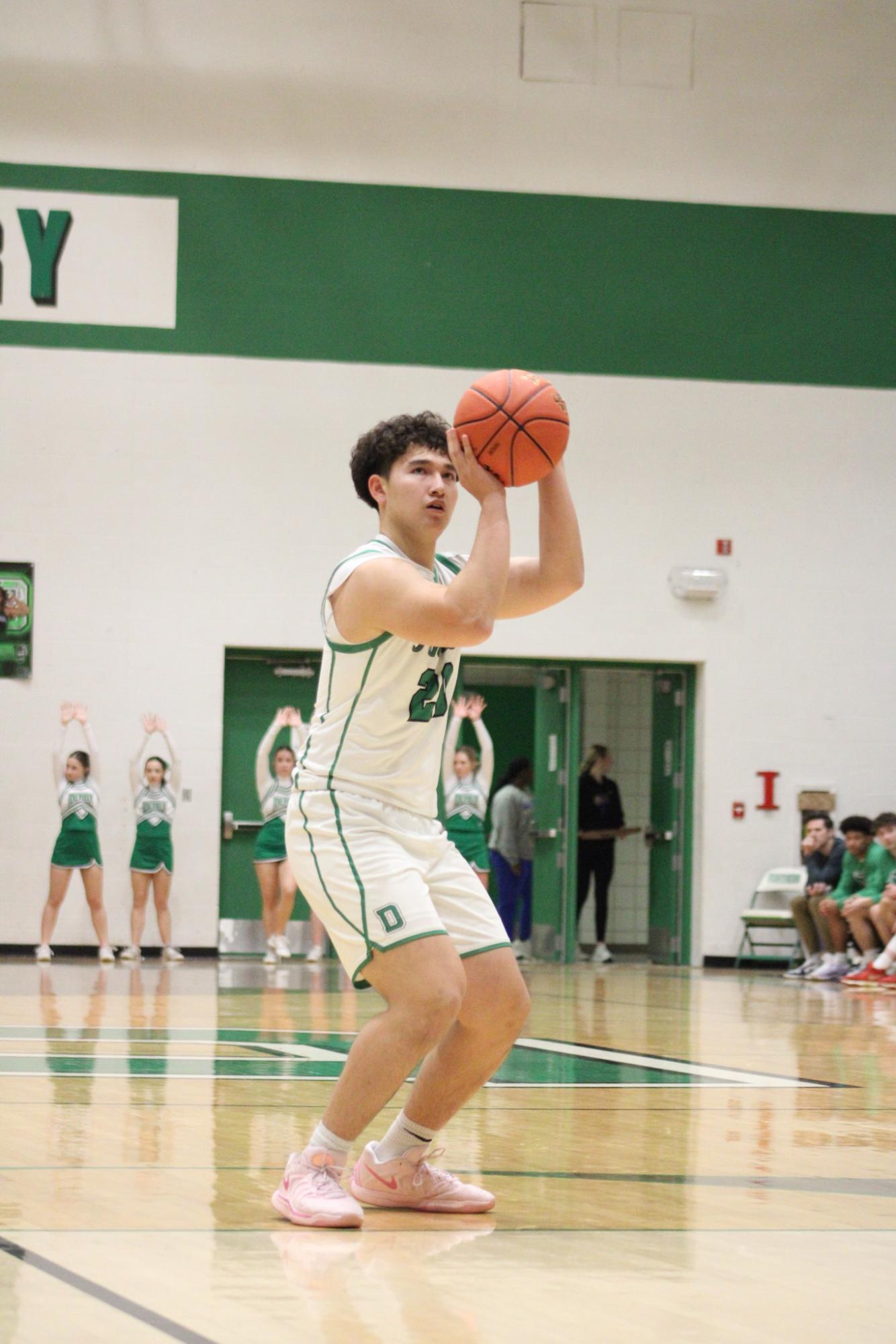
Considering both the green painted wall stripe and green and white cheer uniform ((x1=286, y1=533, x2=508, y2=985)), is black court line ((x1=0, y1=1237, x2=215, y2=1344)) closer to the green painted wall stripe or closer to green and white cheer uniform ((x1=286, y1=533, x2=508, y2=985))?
green and white cheer uniform ((x1=286, y1=533, x2=508, y2=985))

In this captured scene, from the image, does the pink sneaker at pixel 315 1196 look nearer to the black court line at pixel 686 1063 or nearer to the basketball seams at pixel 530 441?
the basketball seams at pixel 530 441

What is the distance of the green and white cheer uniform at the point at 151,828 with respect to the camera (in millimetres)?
13375

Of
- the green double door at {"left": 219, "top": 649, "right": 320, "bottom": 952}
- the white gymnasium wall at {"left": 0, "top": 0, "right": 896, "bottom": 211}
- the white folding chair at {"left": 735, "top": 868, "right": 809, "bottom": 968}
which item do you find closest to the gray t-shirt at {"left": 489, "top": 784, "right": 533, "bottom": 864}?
the green double door at {"left": 219, "top": 649, "right": 320, "bottom": 952}

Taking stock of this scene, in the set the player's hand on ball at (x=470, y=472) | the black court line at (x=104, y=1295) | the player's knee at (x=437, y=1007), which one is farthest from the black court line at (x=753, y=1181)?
the player's hand on ball at (x=470, y=472)

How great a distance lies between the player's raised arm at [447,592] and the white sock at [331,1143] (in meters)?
0.99

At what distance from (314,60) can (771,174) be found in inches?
169

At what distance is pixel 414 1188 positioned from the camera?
3.32m

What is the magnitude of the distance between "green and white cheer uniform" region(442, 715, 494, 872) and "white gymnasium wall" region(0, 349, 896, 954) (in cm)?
154

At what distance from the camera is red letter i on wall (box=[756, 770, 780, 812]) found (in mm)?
14602

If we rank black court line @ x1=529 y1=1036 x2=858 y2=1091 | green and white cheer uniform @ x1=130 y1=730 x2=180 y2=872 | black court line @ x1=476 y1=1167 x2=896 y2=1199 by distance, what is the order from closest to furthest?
1. black court line @ x1=476 y1=1167 x2=896 y2=1199
2. black court line @ x1=529 y1=1036 x2=858 y2=1091
3. green and white cheer uniform @ x1=130 y1=730 x2=180 y2=872

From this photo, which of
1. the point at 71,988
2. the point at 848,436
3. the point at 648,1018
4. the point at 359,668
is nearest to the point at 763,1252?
the point at 359,668

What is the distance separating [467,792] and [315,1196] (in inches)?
401

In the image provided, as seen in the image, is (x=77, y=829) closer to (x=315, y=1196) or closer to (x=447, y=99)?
(x=447, y=99)

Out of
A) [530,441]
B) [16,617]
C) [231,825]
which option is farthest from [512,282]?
[530,441]
